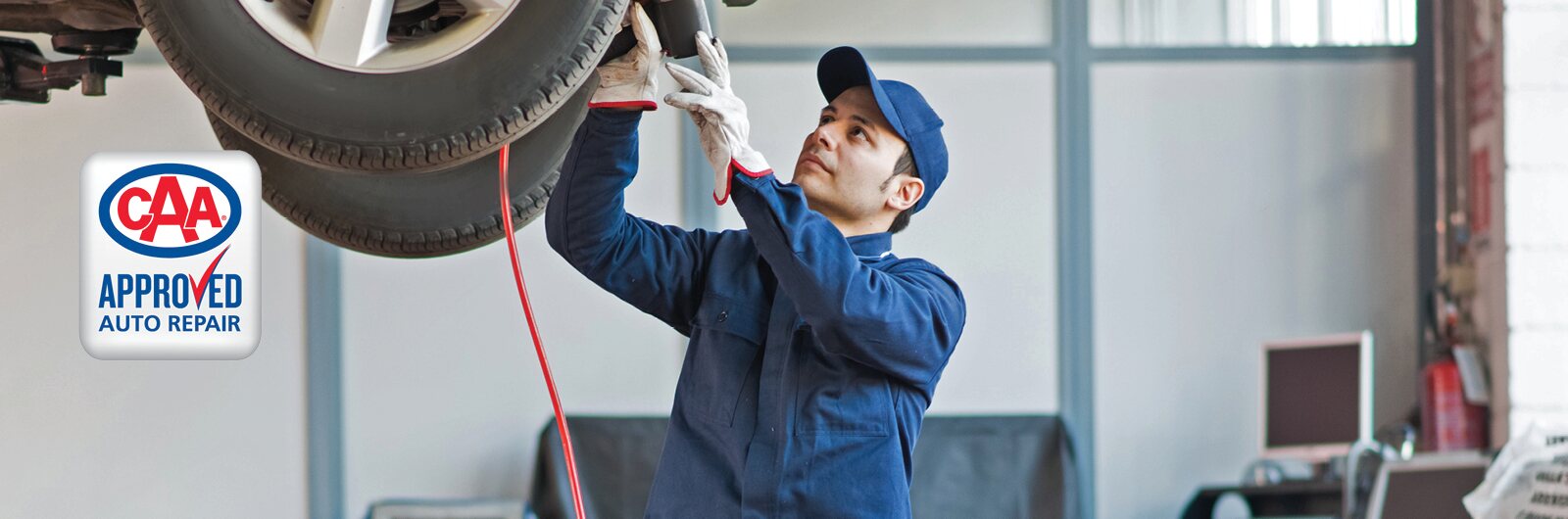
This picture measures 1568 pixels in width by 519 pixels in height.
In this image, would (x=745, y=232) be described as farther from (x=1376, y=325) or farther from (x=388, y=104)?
(x=1376, y=325)

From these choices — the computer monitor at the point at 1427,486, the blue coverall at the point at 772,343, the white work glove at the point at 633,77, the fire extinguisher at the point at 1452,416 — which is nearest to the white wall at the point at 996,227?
the fire extinguisher at the point at 1452,416

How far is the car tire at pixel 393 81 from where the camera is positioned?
4.80 ft

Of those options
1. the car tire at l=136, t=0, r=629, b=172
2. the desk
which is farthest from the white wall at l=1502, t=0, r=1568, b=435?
the car tire at l=136, t=0, r=629, b=172

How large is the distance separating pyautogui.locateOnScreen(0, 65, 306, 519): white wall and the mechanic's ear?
3133 mm

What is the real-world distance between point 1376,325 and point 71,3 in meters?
4.01

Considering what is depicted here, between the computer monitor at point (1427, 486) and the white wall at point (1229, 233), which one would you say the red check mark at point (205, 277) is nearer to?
the computer monitor at point (1427, 486)

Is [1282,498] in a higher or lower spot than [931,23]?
lower

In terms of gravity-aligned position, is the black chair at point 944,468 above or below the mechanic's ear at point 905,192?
below

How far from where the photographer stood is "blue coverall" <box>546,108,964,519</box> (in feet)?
5.02

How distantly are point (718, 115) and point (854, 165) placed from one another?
10.8 inches

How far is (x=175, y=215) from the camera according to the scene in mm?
2342

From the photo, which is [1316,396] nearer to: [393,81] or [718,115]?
[718,115]

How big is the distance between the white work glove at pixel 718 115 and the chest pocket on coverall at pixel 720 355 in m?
0.20

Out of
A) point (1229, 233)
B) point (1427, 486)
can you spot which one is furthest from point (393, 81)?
point (1229, 233)
